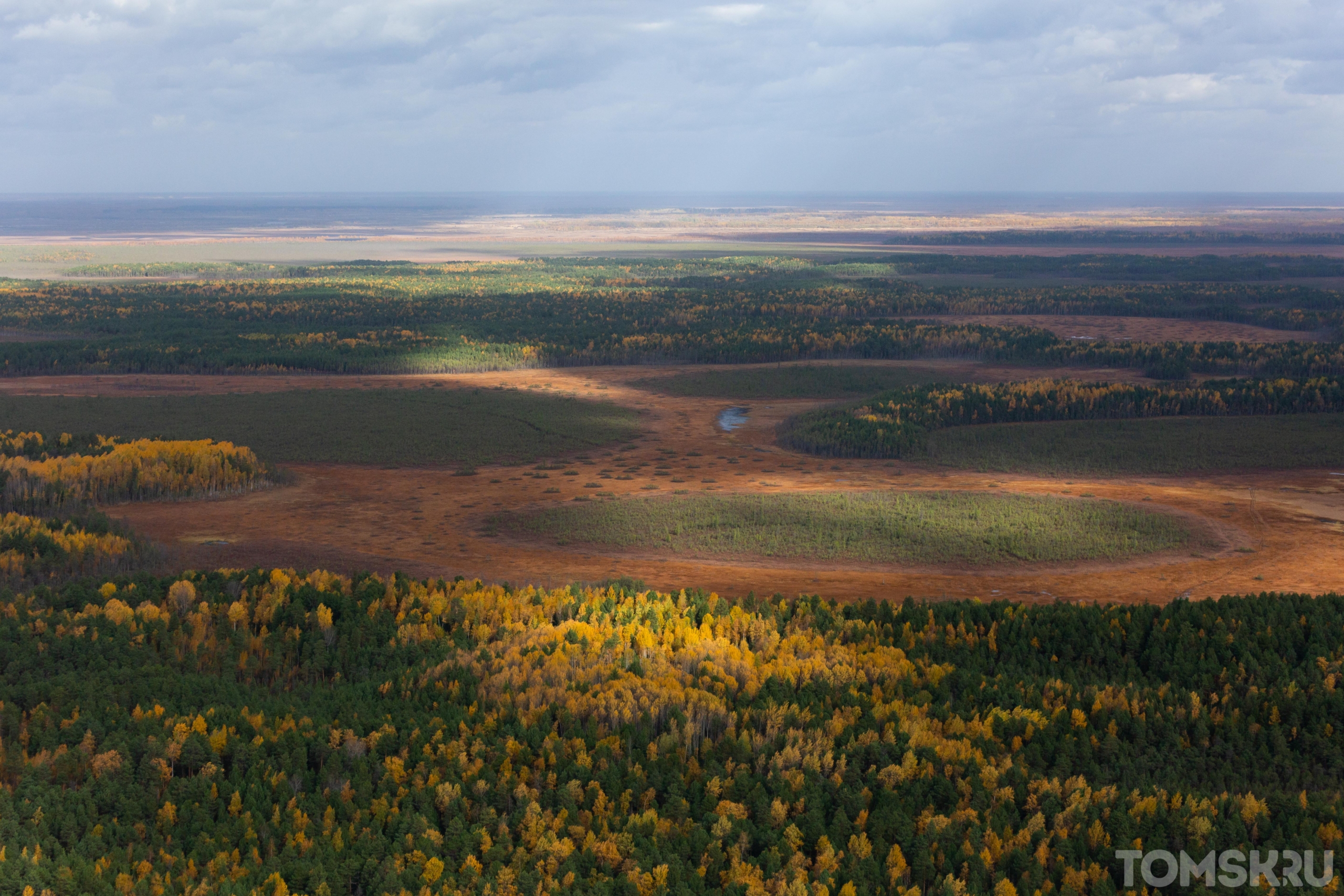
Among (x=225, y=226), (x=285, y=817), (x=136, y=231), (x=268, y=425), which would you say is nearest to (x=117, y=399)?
(x=268, y=425)

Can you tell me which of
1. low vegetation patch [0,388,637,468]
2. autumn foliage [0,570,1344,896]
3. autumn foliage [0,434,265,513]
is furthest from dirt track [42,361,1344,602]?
autumn foliage [0,570,1344,896]

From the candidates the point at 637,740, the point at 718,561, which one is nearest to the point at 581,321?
the point at 718,561

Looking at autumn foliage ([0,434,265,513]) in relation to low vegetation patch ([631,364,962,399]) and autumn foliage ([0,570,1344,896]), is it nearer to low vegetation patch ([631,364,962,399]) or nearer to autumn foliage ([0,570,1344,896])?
autumn foliage ([0,570,1344,896])

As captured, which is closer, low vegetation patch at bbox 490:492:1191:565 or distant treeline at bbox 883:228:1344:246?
low vegetation patch at bbox 490:492:1191:565

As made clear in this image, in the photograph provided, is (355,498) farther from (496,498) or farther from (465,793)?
(465,793)

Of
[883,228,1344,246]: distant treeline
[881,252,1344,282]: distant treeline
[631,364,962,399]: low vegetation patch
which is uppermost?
[883,228,1344,246]: distant treeline

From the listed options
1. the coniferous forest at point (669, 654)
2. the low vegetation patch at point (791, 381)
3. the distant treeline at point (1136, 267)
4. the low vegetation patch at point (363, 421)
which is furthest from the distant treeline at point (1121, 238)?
the low vegetation patch at point (363, 421)
